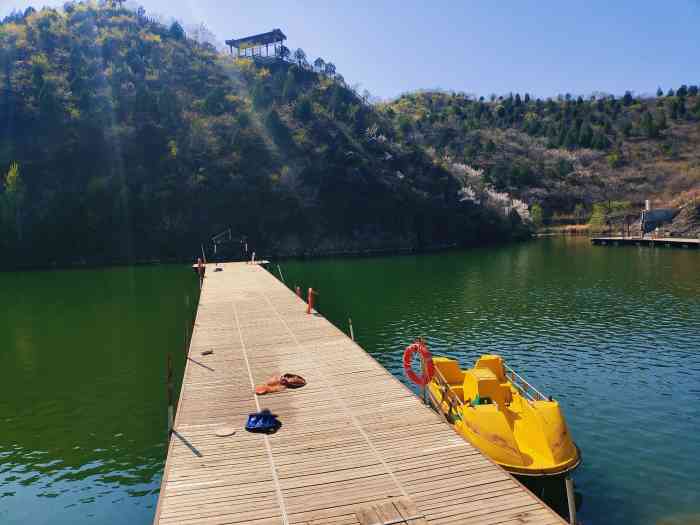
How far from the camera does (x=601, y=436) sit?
73.2 ft

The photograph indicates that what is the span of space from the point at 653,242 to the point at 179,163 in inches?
4068

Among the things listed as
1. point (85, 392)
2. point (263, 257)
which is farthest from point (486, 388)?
point (263, 257)

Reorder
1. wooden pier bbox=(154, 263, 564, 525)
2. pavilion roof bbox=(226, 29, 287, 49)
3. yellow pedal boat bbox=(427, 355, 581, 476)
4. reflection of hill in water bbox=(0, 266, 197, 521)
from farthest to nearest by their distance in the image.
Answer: pavilion roof bbox=(226, 29, 287, 49) → reflection of hill in water bbox=(0, 266, 197, 521) → yellow pedal boat bbox=(427, 355, 581, 476) → wooden pier bbox=(154, 263, 564, 525)

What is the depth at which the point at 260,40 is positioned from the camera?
164750mm

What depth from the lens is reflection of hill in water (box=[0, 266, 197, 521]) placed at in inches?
794

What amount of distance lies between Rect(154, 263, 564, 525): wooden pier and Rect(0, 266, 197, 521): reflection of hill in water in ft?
11.1

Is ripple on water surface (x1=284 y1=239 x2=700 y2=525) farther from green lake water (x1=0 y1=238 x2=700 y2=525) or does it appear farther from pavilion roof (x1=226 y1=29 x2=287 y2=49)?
pavilion roof (x1=226 y1=29 x2=287 y2=49)

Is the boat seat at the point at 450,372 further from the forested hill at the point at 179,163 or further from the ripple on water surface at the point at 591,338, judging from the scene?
the forested hill at the point at 179,163

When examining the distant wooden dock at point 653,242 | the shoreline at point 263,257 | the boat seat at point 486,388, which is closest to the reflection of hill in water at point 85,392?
the boat seat at point 486,388

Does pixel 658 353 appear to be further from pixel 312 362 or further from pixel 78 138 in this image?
pixel 78 138

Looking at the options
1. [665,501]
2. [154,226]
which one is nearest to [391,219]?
[154,226]

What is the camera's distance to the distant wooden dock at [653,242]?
108625 mm

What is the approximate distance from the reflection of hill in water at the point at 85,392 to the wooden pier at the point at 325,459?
337cm

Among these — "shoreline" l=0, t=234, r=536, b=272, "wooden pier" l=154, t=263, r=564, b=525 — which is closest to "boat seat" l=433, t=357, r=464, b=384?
"wooden pier" l=154, t=263, r=564, b=525
